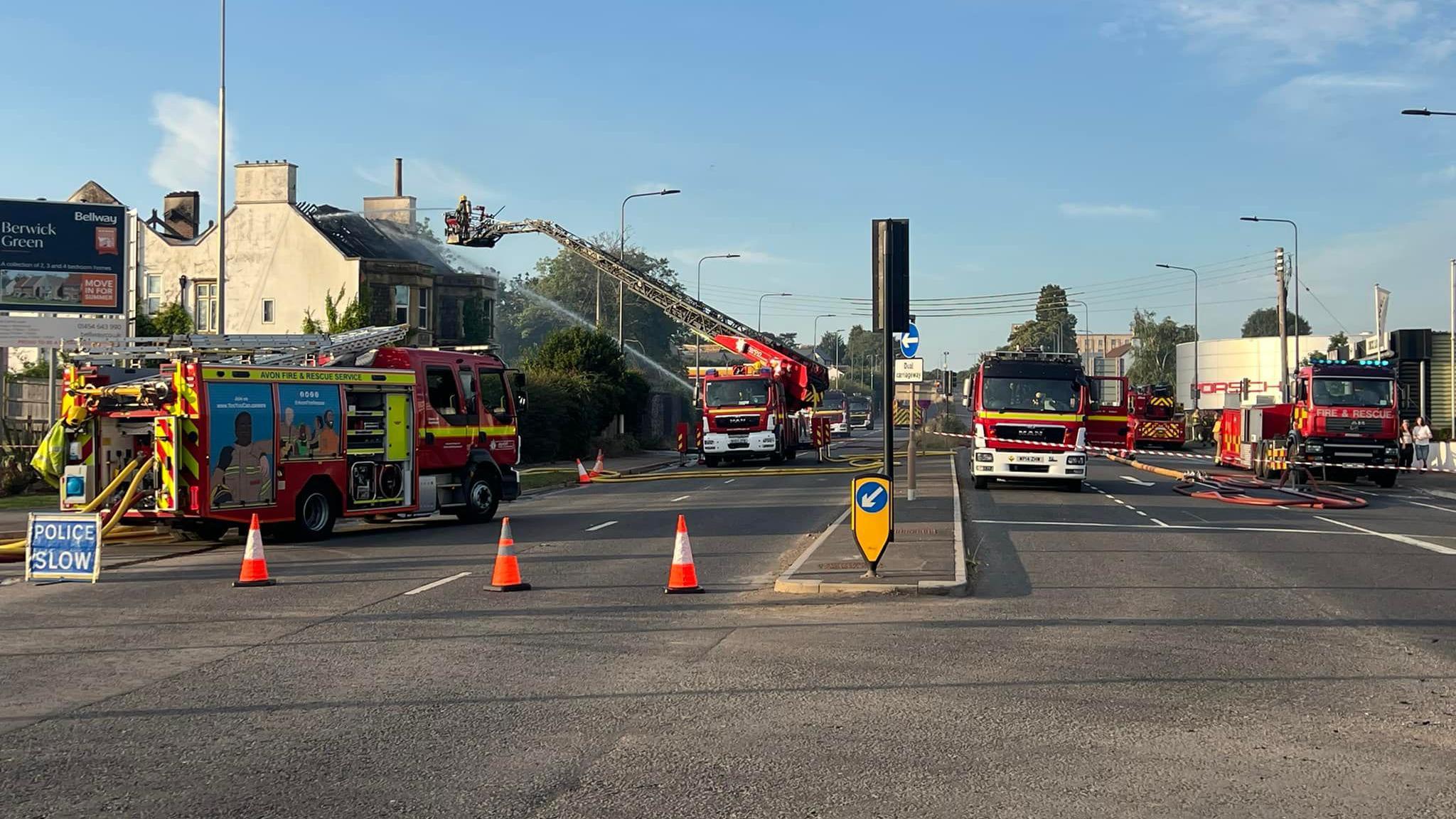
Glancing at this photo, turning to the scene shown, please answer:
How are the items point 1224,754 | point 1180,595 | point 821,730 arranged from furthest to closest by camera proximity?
point 1180,595, point 821,730, point 1224,754

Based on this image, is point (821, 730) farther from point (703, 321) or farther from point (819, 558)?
point (703, 321)

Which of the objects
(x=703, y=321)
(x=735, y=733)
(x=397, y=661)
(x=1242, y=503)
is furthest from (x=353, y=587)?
(x=703, y=321)

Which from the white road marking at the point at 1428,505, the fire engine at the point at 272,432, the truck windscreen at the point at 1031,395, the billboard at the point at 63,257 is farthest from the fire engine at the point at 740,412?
the fire engine at the point at 272,432

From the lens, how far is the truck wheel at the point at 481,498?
22703mm

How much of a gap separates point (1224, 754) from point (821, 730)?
2125 millimetres

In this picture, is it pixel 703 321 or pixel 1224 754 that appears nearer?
pixel 1224 754

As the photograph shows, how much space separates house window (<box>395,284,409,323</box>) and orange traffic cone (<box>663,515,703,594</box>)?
42.3 m

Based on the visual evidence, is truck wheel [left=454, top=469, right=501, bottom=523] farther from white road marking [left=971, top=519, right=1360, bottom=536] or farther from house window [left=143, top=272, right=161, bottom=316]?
house window [left=143, top=272, right=161, bottom=316]

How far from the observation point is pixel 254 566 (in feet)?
46.8

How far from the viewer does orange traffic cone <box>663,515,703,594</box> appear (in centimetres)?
1356

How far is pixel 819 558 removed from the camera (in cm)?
1595

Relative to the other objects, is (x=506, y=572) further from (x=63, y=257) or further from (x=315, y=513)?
(x=63, y=257)

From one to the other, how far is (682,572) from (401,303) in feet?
141

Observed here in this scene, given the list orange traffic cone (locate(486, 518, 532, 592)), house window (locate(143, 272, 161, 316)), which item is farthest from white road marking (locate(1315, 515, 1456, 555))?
house window (locate(143, 272, 161, 316))
